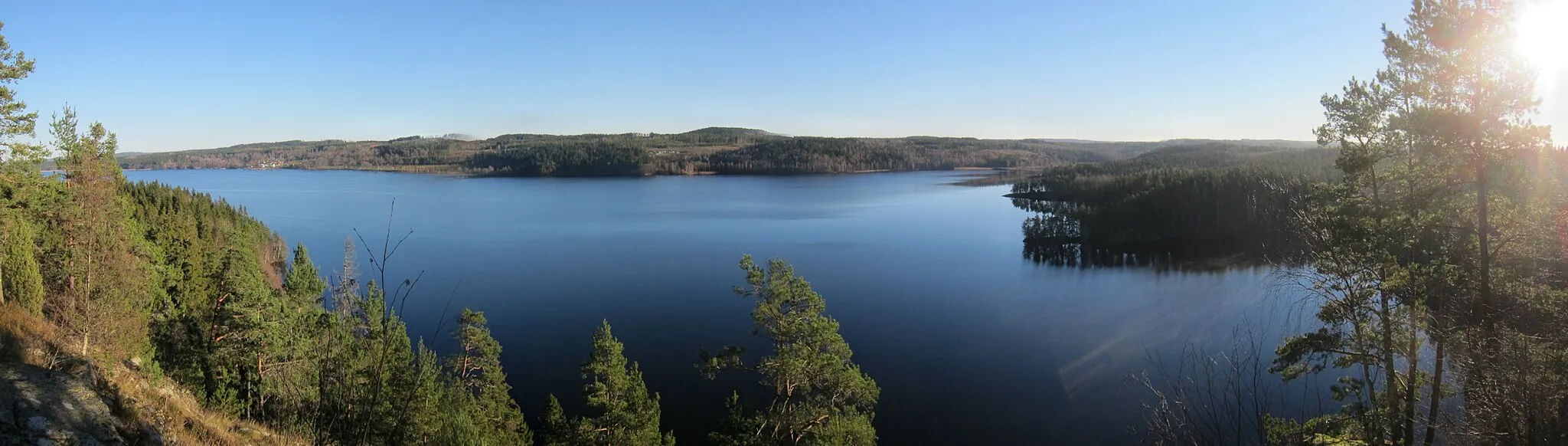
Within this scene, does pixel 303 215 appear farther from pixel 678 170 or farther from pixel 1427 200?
pixel 678 170

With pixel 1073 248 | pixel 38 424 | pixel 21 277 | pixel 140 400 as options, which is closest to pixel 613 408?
pixel 140 400

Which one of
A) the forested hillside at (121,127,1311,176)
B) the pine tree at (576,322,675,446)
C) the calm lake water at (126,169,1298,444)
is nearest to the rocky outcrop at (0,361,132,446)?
the pine tree at (576,322,675,446)

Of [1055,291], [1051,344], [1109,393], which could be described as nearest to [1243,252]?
[1055,291]

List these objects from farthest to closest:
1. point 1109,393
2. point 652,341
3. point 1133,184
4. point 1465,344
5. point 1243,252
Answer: point 1133,184
point 1243,252
point 652,341
point 1109,393
point 1465,344

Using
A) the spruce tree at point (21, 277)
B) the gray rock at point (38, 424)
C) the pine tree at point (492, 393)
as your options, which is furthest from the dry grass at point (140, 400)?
the pine tree at point (492, 393)

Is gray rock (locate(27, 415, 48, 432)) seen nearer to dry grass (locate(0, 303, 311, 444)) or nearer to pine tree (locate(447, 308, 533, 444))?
dry grass (locate(0, 303, 311, 444))

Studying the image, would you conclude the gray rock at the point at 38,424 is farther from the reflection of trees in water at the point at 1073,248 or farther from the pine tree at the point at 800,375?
the reflection of trees in water at the point at 1073,248

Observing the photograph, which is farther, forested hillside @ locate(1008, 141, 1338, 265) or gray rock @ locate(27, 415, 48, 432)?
forested hillside @ locate(1008, 141, 1338, 265)
